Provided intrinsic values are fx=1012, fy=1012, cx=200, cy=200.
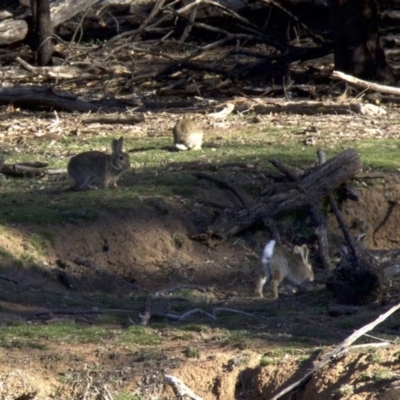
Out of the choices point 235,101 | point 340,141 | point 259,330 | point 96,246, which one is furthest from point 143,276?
point 235,101

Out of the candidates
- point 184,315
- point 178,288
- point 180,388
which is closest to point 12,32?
point 178,288

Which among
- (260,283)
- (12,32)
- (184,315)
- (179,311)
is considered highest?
(184,315)

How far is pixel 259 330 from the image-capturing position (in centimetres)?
798

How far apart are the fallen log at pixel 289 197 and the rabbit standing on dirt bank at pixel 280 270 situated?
4.53 feet

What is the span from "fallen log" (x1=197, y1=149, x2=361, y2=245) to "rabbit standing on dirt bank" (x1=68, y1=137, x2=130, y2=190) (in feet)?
3.59

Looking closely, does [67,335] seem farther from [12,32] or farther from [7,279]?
[12,32]

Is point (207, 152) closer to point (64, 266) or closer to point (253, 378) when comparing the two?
point (64, 266)

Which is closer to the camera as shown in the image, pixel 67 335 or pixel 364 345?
pixel 364 345

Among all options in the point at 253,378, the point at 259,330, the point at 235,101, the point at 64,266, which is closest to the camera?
the point at 253,378

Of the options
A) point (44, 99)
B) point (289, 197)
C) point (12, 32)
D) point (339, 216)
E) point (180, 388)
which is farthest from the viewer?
point (12, 32)

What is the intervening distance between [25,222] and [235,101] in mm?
7691

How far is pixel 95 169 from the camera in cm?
1236

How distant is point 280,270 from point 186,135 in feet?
16.0

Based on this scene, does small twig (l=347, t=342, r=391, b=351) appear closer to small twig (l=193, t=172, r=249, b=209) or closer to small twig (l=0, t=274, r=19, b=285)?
small twig (l=0, t=274, r=19, b=285)
